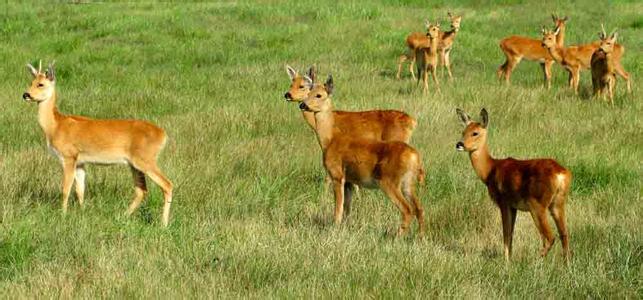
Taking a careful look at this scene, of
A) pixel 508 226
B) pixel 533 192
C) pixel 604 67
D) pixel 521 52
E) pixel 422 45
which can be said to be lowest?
pixel 521 52

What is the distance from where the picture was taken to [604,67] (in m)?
15.5

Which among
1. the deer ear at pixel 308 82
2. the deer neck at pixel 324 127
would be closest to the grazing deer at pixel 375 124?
the deer ear at pixel 308 82

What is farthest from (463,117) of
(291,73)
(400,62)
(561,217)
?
(400,62)

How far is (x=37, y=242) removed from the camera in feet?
21.5

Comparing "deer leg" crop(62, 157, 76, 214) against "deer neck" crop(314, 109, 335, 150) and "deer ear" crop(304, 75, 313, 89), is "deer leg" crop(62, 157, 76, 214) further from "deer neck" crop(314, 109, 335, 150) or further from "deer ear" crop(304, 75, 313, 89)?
"deer ear" crop(304, 75, 313, 89)

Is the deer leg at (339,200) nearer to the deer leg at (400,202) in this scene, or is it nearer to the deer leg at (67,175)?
the deer leg at (400,202)

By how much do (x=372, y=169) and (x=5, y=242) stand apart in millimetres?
3031

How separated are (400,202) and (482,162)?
74 centimetres

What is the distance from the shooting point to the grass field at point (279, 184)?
19.2 ft

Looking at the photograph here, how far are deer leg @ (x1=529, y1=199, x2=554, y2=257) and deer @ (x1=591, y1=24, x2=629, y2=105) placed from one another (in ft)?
29.5

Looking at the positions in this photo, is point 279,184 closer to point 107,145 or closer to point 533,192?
point 107,145

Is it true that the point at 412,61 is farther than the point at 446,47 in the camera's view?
No

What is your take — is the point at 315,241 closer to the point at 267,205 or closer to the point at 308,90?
the point at 267,205

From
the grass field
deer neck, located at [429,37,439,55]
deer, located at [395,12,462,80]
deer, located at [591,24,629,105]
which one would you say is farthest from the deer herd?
deer, located at [395,12,462,80]
